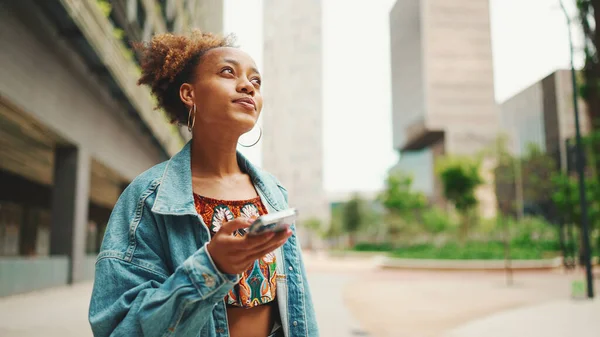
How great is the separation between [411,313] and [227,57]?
9.28 meters

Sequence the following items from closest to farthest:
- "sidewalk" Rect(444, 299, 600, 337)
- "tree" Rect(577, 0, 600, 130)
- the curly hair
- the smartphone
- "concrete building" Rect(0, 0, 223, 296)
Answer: the smartphone < the curly hair < "sidewalk" Rect(444, 299, 600, 337) < "concrete building" Rect(0, 0, 223, 296) < "tree" Rect(577, 0, 600, 130)

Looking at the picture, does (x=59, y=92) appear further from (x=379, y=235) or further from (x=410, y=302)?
(x=379, y=235)

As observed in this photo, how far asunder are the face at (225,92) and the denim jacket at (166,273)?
0.54 feet

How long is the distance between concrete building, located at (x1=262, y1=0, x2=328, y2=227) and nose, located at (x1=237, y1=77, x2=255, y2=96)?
88.3 m

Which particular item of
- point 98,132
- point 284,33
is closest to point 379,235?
point 284,33

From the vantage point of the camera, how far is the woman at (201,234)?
1.28 meters

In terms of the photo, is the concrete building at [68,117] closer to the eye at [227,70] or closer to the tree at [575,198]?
the eye at [227,70]

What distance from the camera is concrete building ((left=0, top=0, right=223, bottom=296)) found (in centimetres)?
959

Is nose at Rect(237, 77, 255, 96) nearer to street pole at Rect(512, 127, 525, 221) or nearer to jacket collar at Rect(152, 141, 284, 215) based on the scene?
jacket collar at Rect(152, 141, 284, 215)

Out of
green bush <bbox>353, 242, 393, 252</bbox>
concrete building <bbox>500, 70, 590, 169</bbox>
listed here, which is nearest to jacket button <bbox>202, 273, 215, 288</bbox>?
concrete building <bbox>500, 70, 590, 169</bbox>

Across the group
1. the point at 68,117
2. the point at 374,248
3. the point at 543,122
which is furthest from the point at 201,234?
the point at 374,248

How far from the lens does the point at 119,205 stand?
151 cm

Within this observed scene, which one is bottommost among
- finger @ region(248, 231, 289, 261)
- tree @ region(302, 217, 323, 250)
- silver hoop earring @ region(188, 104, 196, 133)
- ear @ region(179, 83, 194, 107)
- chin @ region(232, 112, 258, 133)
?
tree @ region(302, 217, 323, 250)

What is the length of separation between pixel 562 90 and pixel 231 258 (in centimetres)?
2364
